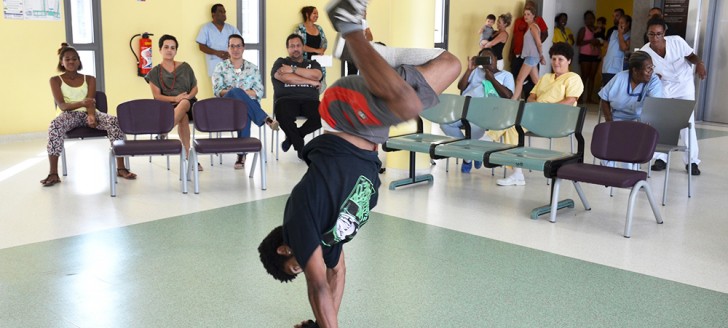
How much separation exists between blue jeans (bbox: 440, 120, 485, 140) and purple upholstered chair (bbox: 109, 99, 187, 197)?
2527 millimetres

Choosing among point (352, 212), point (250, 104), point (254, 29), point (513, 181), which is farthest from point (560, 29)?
point (352, 212)

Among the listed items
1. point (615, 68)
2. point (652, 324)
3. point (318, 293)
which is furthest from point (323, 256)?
point (615, 68)

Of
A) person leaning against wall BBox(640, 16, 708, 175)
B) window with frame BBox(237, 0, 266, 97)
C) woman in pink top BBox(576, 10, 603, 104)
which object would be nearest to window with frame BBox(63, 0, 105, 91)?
window with frame BBox(237, 0, 266, 97)

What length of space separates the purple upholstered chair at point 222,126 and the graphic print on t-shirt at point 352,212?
3.62 metres

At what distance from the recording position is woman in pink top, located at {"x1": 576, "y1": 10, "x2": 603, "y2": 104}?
50.0ft

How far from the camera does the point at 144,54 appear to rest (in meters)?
9.58

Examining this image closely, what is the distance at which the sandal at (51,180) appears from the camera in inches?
251

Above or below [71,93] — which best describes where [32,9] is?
above

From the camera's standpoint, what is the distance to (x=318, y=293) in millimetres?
2781

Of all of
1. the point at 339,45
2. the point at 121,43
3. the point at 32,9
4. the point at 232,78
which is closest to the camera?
the point at 339,45

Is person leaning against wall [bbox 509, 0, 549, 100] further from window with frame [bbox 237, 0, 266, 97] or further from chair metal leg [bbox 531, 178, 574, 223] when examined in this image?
chair metal leg [bbox 531, 178, 574, 223]

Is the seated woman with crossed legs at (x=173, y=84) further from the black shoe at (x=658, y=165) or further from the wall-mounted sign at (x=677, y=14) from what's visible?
the wall-mounted sign at (x=677, y=14)

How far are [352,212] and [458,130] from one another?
15.5ft

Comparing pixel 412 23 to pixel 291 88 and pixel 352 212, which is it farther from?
pixel 352 212
